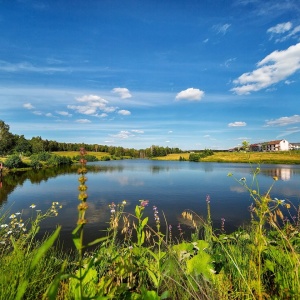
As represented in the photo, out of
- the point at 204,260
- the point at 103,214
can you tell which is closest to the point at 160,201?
the point at 103,214

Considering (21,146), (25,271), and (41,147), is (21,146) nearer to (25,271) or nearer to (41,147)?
(41,147)

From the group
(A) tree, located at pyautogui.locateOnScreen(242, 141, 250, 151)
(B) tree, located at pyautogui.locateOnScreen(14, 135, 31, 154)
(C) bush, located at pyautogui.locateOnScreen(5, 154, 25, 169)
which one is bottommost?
(C) bush, located at pyautogui.locateOnScreen(5, 154, 25, 169)

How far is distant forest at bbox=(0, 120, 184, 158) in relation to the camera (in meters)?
→ 80.4

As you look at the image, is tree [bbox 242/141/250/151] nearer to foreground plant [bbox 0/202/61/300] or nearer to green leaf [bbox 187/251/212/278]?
green leaf [bbox 187/251/212/278]

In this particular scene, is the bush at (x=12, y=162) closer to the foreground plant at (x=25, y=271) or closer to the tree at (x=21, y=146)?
the tree at (x=21, y=146)

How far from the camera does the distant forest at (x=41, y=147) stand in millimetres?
80419

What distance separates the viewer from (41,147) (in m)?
105

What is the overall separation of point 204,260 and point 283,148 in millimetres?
120448

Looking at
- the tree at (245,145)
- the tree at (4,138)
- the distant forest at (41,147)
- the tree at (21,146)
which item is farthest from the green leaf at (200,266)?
the tree at (21,146)

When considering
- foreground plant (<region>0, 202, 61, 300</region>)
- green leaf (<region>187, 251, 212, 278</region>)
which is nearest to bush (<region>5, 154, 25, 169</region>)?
foreground plant (<region>0, 202, 61, 300</region>)

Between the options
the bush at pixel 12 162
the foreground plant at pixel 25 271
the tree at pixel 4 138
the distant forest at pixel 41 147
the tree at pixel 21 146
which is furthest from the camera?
the tree at pixel 21 146

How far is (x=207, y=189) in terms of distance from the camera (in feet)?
94.9

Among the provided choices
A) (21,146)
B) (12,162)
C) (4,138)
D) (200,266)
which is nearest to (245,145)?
(200,266)

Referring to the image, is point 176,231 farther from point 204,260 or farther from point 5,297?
point 5,297
